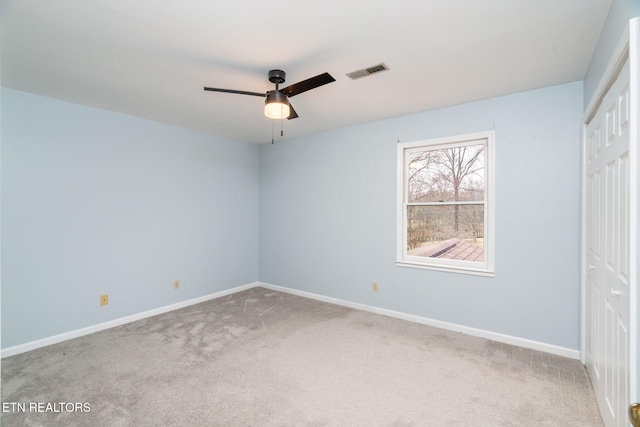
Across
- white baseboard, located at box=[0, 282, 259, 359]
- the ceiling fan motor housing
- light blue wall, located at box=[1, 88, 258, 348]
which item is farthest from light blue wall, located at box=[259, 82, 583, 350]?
the ceiling fan motor housing

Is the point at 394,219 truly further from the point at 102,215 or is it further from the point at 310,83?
the point at 102,215

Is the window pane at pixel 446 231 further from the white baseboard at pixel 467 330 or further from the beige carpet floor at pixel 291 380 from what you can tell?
the beige carpet floor at pixel 291 380

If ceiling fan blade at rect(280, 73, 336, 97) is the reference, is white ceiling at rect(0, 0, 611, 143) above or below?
above

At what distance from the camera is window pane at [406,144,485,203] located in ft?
11.0

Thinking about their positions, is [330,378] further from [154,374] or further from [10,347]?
[10,347]

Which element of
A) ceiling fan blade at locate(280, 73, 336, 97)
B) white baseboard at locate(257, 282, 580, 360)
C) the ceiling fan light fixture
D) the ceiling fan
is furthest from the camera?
white baseboard at locate(257, 282, 580, 360)

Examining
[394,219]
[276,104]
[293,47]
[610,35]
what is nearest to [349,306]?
[394,219]

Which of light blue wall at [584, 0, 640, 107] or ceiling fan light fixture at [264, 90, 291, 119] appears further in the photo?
ceiling fan light fixture at [264, 90, 291, 119]

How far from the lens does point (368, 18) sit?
187cm

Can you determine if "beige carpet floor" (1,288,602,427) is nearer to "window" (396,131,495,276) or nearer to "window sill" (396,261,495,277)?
"window sill" (396,261,495,277)

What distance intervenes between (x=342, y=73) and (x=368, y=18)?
724 millimetres

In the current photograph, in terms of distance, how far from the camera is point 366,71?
2.53 meters

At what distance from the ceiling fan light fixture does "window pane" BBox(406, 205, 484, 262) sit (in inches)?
84.3

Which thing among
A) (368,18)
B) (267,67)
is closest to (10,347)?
(267,67)
